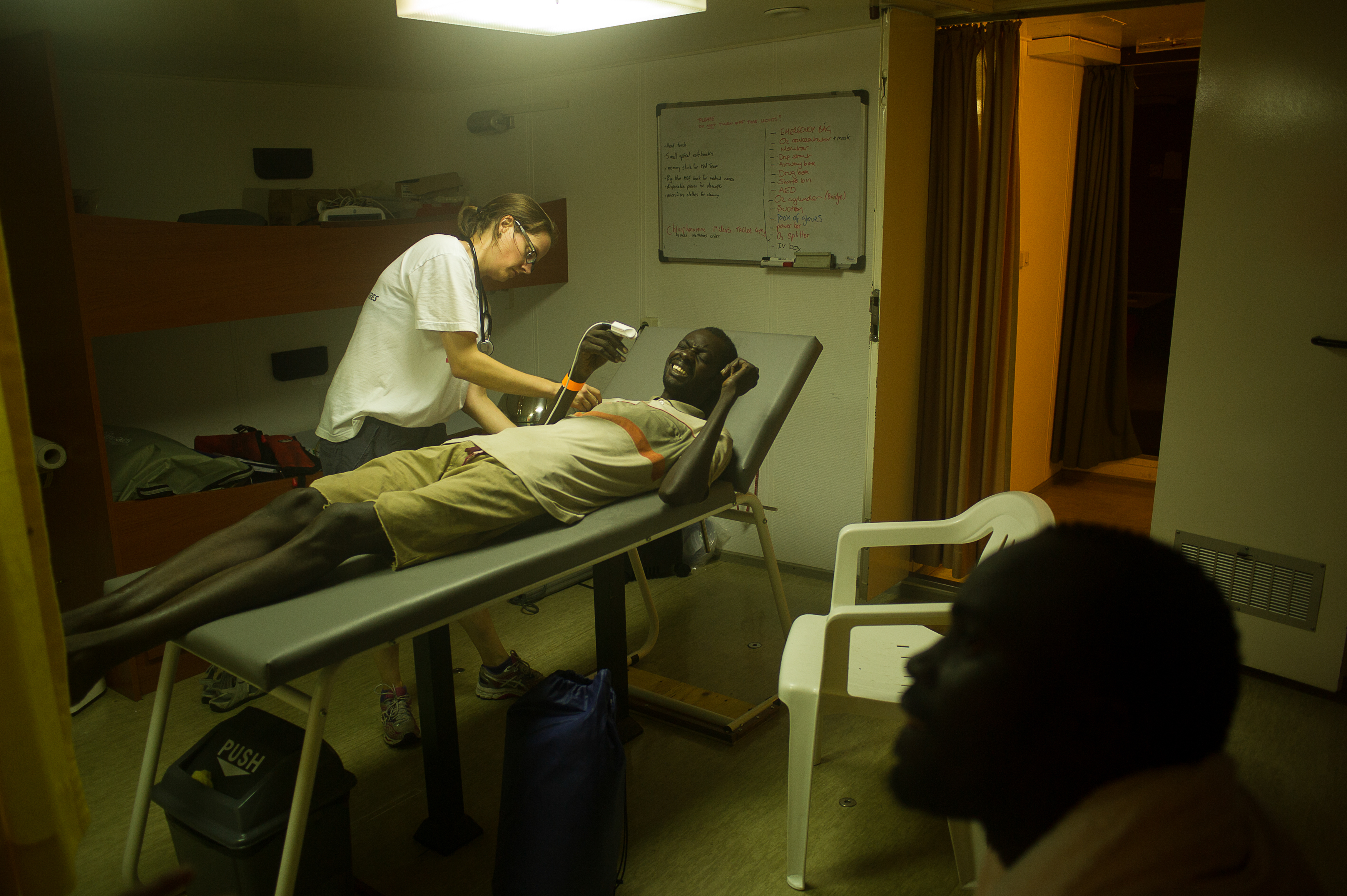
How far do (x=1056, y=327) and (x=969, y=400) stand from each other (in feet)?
4.51

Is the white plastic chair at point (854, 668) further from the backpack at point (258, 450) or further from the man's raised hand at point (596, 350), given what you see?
the backpack at point (258, 450)

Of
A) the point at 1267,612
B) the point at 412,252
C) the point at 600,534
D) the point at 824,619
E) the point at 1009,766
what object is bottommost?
the point at 1267,612

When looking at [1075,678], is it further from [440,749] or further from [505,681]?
[505,681]

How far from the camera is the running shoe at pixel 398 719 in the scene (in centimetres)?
240

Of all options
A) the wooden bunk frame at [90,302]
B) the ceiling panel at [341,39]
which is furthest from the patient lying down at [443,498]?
the ceiling panel at [341,39]

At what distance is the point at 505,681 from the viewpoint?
2.59 m

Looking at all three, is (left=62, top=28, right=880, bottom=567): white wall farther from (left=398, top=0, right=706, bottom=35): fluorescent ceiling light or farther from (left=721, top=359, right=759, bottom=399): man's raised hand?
(left=398, top=0, right=706, bottom=35): fluorescent ceiling light

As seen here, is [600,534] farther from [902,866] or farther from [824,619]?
[902,866]

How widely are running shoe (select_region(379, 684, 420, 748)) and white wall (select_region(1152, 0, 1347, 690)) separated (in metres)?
2.26

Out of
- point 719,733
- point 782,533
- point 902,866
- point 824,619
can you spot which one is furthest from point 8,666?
point 782,533

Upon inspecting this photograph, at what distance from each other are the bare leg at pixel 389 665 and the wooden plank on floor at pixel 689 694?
23.7 inches

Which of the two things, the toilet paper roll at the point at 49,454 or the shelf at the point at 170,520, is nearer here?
the toilet paper roll at the point at 49,454

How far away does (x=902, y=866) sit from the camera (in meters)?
1.96

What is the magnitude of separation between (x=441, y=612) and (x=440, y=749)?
40 cm
